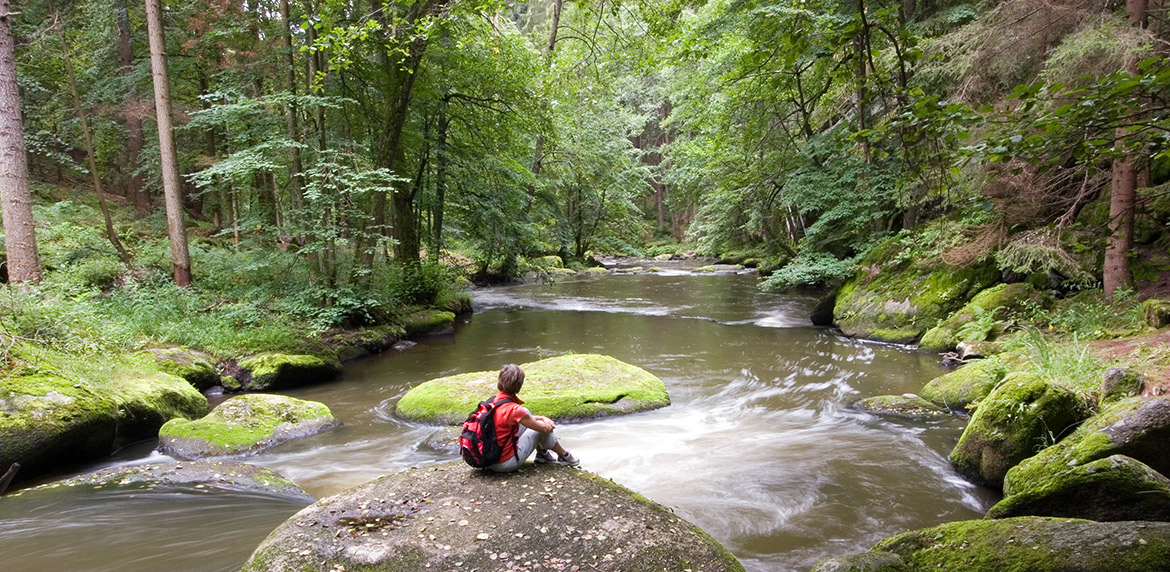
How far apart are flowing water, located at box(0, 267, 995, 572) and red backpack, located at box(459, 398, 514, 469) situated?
5.65 ft

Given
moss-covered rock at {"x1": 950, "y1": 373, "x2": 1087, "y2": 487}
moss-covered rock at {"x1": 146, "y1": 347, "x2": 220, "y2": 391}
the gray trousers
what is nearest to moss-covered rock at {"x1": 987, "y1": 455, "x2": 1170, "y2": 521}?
moss-covered rock at {"x1": 950, "y1": 373, "x2": 1087, "y2": 487}

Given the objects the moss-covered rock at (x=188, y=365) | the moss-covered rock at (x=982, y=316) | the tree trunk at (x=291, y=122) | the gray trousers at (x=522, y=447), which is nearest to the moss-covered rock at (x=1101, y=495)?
the gray trousers at (x=522, y=447)

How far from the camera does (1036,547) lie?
331 cm

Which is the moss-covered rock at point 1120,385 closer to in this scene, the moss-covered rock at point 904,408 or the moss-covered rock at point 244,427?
the moss-covered rock at point 904,408

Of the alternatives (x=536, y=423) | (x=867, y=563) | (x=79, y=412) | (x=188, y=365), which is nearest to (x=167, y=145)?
(x=188, y=365)

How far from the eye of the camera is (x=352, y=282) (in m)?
13.1

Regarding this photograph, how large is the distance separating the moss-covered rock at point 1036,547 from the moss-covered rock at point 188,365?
9.34 meters

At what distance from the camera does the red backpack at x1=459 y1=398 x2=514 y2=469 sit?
4328 mm

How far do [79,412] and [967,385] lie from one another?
10206 millimetres

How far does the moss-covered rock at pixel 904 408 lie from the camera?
7.55 meters

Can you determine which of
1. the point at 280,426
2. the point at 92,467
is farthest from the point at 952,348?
the point at 92,467

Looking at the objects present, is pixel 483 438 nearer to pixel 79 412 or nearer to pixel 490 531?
pixel 490 531

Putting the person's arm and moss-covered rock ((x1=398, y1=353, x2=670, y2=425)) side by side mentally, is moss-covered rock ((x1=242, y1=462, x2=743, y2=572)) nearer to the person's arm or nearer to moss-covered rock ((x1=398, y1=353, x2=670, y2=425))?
the person's arm

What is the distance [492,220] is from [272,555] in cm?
1474
